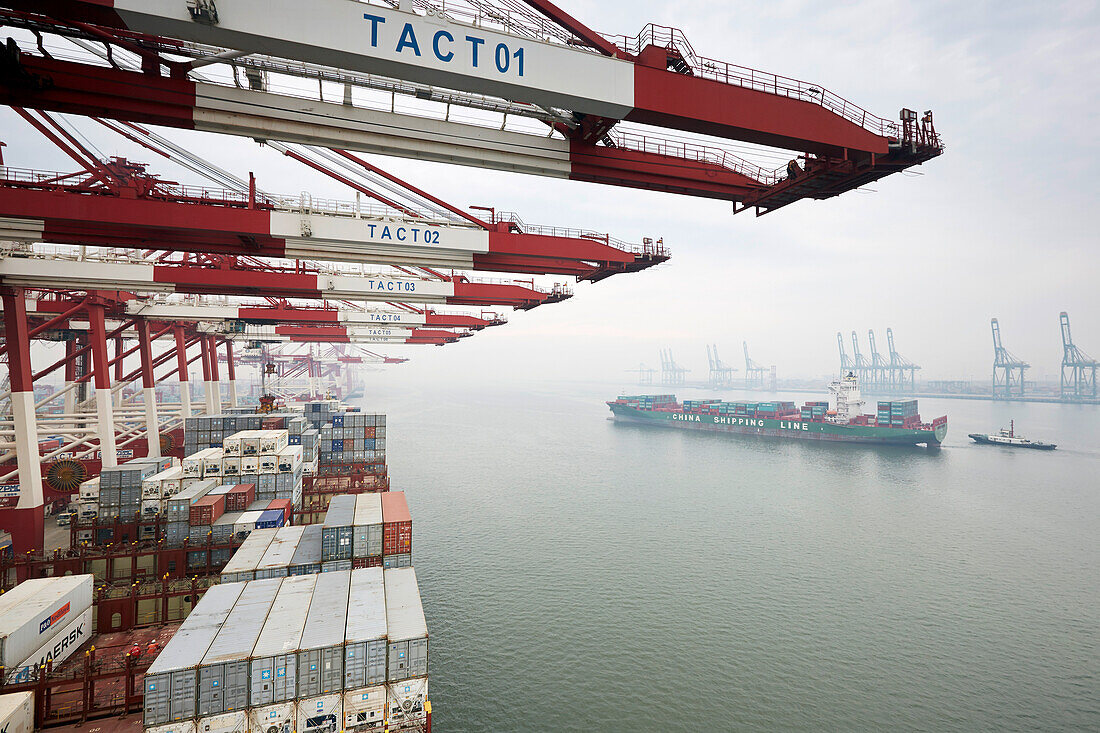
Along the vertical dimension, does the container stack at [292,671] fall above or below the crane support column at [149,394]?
below

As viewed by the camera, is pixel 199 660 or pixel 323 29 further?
pixel 199 660

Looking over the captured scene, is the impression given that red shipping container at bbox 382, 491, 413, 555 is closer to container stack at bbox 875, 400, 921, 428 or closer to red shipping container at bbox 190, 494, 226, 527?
red shipping container at bbox 190, 494, 226, 527

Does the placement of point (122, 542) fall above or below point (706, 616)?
above

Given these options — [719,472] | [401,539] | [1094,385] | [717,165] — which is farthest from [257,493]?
[1094,385]

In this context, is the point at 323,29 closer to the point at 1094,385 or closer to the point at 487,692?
the point at 487,692

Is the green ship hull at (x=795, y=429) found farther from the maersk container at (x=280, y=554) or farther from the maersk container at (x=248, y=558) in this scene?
the maersk container at (x=248, y=558)

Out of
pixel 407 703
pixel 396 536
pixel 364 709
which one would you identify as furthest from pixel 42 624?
pixel 407 703

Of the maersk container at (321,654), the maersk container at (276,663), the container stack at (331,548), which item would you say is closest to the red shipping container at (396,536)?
the container stack at (331,548)
